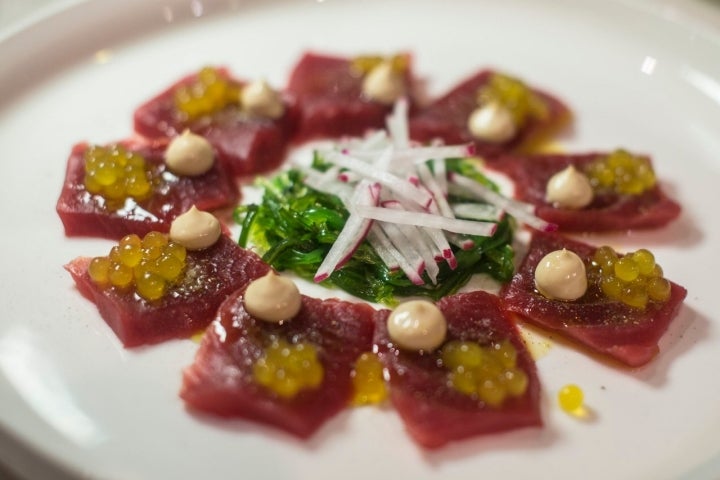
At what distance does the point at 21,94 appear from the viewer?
4.04 metres

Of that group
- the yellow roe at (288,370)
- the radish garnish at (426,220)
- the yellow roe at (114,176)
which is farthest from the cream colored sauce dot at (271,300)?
the yellow roe at (114,176)

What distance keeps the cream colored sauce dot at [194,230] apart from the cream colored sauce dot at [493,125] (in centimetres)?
161

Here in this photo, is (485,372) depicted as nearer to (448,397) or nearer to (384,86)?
(448,397)

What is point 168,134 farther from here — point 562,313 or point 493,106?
point 562,313

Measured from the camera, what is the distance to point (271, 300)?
8.90 feet

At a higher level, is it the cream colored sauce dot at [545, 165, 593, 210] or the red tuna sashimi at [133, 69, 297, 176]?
the cream colored sauce dot at [545, 165, 593, 210]

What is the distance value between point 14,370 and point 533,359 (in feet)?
6.87

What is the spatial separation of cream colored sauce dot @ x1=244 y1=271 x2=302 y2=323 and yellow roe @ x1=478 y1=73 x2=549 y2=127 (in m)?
1.87

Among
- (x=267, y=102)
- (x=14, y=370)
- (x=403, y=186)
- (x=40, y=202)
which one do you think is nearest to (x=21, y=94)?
(x=40, y=202)

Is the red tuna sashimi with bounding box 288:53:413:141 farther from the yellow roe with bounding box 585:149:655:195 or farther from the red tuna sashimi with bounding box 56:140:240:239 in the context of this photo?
the yellow roe with bounding box 585:149:655:195

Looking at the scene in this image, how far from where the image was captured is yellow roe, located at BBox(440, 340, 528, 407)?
2.54 metres

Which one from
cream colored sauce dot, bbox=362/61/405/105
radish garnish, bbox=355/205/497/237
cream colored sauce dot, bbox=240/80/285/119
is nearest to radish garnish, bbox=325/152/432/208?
radish garnish, bbox=355/205/497/237

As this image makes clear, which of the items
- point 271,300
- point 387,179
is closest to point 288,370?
point 271,300

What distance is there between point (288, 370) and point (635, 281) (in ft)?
4.98
